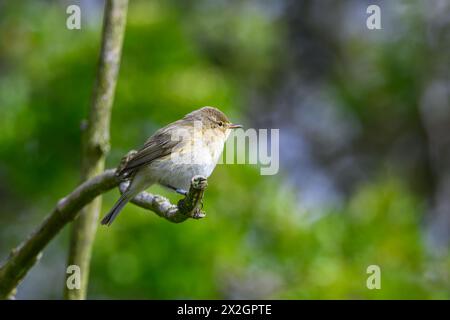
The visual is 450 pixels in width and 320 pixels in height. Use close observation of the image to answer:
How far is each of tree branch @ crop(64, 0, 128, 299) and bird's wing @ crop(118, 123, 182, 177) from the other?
0.25 m

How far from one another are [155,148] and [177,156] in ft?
0.43

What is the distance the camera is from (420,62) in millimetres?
9922

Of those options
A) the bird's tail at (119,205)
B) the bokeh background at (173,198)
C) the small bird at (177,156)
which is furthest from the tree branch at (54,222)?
the bokeh background at (173,198)

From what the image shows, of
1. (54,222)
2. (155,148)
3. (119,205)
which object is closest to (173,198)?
(119,205)

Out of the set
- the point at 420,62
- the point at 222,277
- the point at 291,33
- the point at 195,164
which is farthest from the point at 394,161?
the point at 195,164

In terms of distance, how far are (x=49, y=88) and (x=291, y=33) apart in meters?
5.10

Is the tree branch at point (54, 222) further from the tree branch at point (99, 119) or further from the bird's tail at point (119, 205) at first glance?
the tree branch at point (99, 119)

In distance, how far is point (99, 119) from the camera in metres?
4.33

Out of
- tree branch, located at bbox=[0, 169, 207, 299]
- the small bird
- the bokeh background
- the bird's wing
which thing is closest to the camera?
tree branch, located at bbox=[0, 169, 207, 299]

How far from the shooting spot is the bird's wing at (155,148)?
13.6 ft

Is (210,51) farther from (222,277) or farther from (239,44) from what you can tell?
(222,277)

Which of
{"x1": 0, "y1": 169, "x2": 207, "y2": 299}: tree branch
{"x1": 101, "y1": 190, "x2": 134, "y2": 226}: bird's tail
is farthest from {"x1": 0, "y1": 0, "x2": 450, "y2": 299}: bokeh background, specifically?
{"x1": 0, "y1": 169, "x2": 207, "y2": 299}: tree branch

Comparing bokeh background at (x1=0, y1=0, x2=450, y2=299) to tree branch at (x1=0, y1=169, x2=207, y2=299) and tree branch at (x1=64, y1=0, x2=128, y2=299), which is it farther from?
tree branch at (x1=0, y1=169, x2=207, y2=299)

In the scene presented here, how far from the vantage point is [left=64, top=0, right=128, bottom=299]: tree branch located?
14.1 ft
